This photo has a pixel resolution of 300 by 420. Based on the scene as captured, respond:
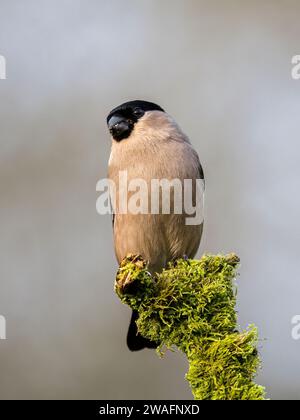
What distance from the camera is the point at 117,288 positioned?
2834mm

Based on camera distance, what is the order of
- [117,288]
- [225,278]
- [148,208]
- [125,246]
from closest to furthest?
[117,288]
[225,278]
[148,208]
[125,246]

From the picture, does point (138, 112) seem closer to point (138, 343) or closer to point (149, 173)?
point (149, 173)

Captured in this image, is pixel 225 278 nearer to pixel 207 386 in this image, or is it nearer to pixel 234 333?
pixel 234 333

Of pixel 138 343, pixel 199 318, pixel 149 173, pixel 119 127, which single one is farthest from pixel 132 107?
pixel 199 318

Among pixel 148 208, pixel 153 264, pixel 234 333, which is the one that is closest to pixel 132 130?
pixel 148 208

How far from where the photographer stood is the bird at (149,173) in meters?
4.39

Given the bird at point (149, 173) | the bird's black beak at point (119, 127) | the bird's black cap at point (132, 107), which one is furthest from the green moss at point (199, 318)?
the bird's black cap at point (132, 107)

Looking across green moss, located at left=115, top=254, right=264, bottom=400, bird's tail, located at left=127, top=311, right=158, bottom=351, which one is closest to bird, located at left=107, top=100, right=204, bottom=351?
bird's tail, located at left=127, top=311, right=158, bottom=351

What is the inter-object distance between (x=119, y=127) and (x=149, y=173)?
20.3 inches

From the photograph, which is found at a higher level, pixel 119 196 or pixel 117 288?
pixel 119 196

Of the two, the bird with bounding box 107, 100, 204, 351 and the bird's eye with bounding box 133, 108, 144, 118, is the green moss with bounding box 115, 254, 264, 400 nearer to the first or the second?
the bird with bounding box 107, 100, 204, 351

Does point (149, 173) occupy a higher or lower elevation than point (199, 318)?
higher

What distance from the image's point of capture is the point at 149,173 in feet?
14.2
